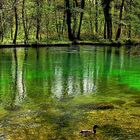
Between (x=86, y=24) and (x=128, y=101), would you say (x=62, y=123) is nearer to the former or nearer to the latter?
(x=128, y=101)

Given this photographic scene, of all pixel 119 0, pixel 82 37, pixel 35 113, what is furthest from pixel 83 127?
pixel 119 0

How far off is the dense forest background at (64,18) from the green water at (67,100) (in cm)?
2141

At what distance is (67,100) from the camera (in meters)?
15.0

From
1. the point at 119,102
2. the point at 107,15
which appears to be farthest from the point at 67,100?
the point at 107,15

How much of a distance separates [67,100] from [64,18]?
38.5 m

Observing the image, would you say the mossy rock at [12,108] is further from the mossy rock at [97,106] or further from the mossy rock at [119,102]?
the mossy rock at [119,102]

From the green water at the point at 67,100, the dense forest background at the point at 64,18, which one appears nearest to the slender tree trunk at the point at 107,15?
the dense forest background at the point at 64,18

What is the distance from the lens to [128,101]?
1482 centimetres

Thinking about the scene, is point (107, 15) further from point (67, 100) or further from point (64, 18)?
point (67, 100)

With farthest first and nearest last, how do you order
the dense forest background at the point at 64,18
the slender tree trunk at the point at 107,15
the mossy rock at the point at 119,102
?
1. the slender tree trunk at the point at 107,15
2. the dense forest background at the point at 64,18
3. the mossy rock at the point at 119,102

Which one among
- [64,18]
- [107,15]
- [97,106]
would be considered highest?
[107,15]

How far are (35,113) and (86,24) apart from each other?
45.3m

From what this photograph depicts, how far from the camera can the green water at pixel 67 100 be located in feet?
35.8

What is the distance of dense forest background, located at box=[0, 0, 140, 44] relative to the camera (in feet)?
156
